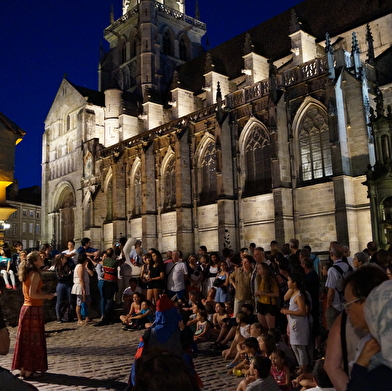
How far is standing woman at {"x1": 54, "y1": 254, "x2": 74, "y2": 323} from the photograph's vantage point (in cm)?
1038

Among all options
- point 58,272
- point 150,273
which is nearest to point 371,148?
point 150,273

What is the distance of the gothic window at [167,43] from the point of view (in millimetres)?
40812

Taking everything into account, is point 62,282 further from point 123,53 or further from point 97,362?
point 123,53

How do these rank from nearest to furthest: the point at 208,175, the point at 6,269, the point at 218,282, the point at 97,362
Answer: the point at 97,362, the point at 218,282, the point at 6,269, the point at 208,175

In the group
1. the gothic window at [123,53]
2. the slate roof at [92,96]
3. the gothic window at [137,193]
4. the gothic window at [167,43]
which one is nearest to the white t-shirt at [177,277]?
the gothic window at [137,193]

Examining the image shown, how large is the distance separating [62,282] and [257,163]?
44.5 feet

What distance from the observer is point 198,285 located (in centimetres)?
1076

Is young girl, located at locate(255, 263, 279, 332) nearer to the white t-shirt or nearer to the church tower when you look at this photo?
the white t-shirt

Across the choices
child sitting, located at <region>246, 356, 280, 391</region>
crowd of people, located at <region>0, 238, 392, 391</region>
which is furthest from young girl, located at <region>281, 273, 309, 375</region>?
child sitting, located at <region>246, 356, 280, 391</region>

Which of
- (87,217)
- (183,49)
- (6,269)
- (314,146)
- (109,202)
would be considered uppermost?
(183,49)

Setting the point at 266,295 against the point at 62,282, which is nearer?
the point at 266,295

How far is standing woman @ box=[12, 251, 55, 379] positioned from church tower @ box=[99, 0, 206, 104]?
3122 cm

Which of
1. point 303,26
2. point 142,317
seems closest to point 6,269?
point 142,317

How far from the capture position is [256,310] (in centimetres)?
775
